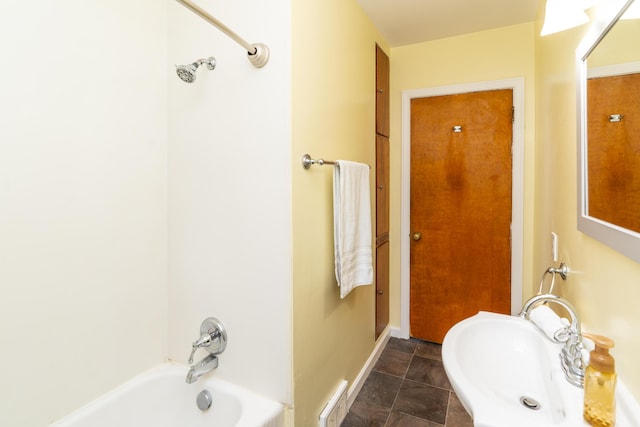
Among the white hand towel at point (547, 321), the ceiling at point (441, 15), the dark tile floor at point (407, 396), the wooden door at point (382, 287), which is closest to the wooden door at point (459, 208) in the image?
the wooden door at point (382, 287)

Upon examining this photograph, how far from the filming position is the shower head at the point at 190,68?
1.27 m

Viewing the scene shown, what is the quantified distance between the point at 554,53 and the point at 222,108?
5.55 feet

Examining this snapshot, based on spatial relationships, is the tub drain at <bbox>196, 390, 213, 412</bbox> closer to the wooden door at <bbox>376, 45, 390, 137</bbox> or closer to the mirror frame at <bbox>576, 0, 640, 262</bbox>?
the mirror frame at <bbox>576, 0, 640, 262</bbox>

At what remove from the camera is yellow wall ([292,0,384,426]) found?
1.33m

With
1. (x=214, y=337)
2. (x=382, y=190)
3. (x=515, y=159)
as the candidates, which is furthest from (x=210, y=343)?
(x=515, y=159)

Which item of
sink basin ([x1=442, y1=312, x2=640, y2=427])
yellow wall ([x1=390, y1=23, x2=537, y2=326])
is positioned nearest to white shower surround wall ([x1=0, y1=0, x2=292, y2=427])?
sink basin ([x1=442, y1=312, x2=640, y2=427])

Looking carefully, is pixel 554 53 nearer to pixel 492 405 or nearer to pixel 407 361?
pixel 492 405

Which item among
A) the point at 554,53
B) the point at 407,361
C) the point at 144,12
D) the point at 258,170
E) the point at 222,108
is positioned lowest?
the point at 407,361

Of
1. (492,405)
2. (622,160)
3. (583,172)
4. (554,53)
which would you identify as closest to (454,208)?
(554,53)

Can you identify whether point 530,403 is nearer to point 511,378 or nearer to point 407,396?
point 511,378

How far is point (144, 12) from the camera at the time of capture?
1.44 meters

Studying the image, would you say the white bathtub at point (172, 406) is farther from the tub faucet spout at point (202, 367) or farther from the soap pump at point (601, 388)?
the soap pump at point (601, 388)

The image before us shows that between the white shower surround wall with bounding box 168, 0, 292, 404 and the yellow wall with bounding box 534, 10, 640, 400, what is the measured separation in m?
1.06

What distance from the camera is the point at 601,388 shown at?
750 millimetres
